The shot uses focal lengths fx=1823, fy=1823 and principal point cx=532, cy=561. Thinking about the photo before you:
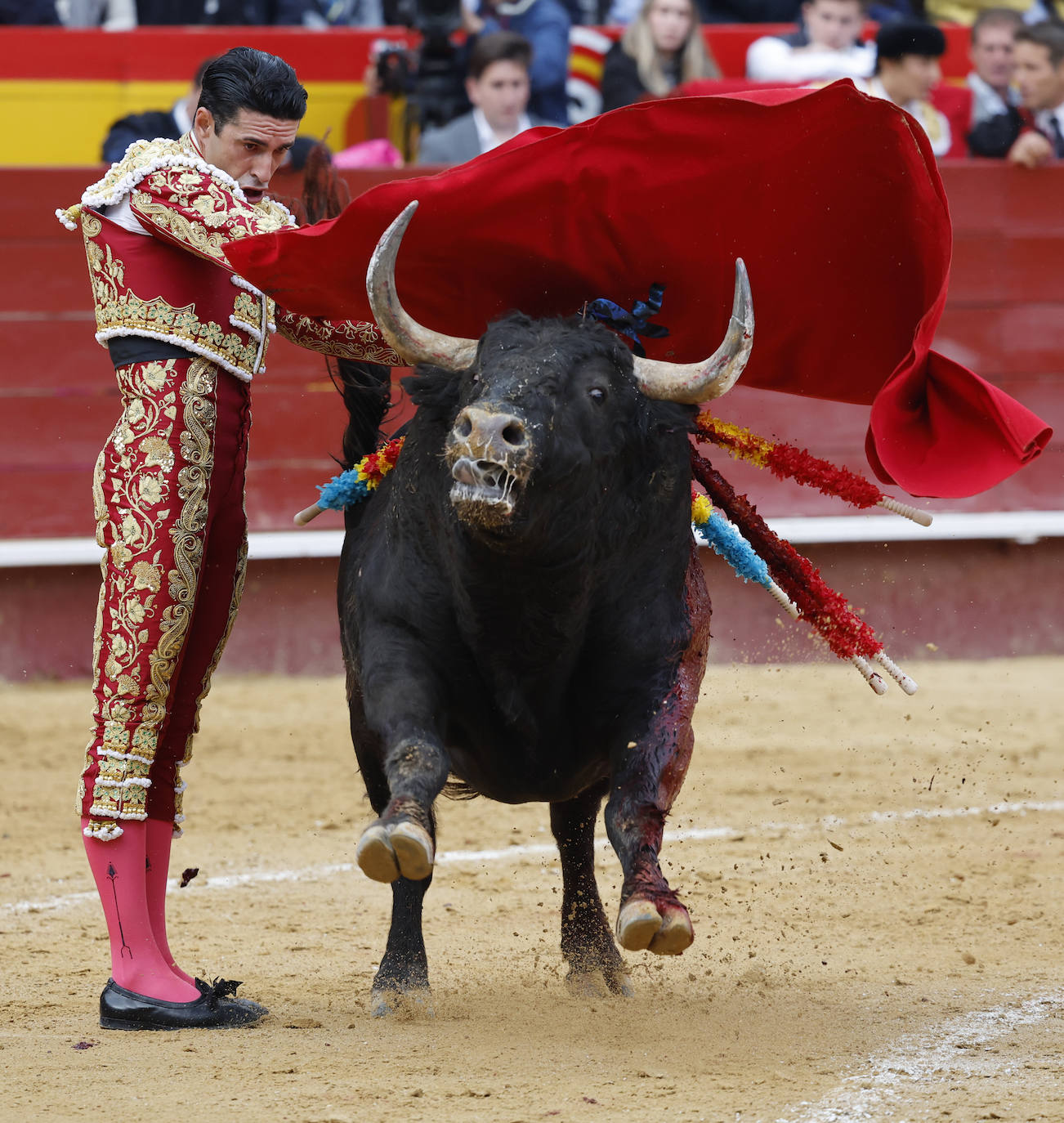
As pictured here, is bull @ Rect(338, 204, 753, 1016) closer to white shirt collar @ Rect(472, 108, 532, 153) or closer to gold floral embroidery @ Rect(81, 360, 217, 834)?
gold floral embroidery @ Rect(81, 360, 217, 834)

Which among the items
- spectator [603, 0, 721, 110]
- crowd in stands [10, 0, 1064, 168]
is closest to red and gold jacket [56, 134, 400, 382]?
crowd in stands [10, 0, 1064, 168]

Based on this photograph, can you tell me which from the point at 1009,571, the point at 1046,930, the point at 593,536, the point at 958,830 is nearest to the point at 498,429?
the point at 593,536

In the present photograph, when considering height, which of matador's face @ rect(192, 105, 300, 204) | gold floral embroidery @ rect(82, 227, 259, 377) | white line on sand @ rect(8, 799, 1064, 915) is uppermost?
matador's face @ rect(192, 105, 300, 204)

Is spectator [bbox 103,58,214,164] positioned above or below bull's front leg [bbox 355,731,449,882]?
above

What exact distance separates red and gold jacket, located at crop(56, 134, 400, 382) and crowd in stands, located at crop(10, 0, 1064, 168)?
2.94 meters

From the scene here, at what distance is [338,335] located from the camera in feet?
10.6

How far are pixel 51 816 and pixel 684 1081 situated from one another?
9.10 ft

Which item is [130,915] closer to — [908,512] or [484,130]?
[908,512]

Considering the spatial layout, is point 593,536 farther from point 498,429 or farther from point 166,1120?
point 166,1120

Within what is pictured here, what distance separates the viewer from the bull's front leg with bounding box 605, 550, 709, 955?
258cm

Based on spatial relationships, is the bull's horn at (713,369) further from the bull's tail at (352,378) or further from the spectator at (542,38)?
the spectator at (542,38)

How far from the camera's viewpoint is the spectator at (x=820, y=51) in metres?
7.26

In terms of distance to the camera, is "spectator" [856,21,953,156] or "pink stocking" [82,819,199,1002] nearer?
"pink stocking" [82,819,199,1002]

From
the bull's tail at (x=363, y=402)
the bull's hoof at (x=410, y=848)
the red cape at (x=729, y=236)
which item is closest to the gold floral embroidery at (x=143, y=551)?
the red cape at (x=729, y=236)
